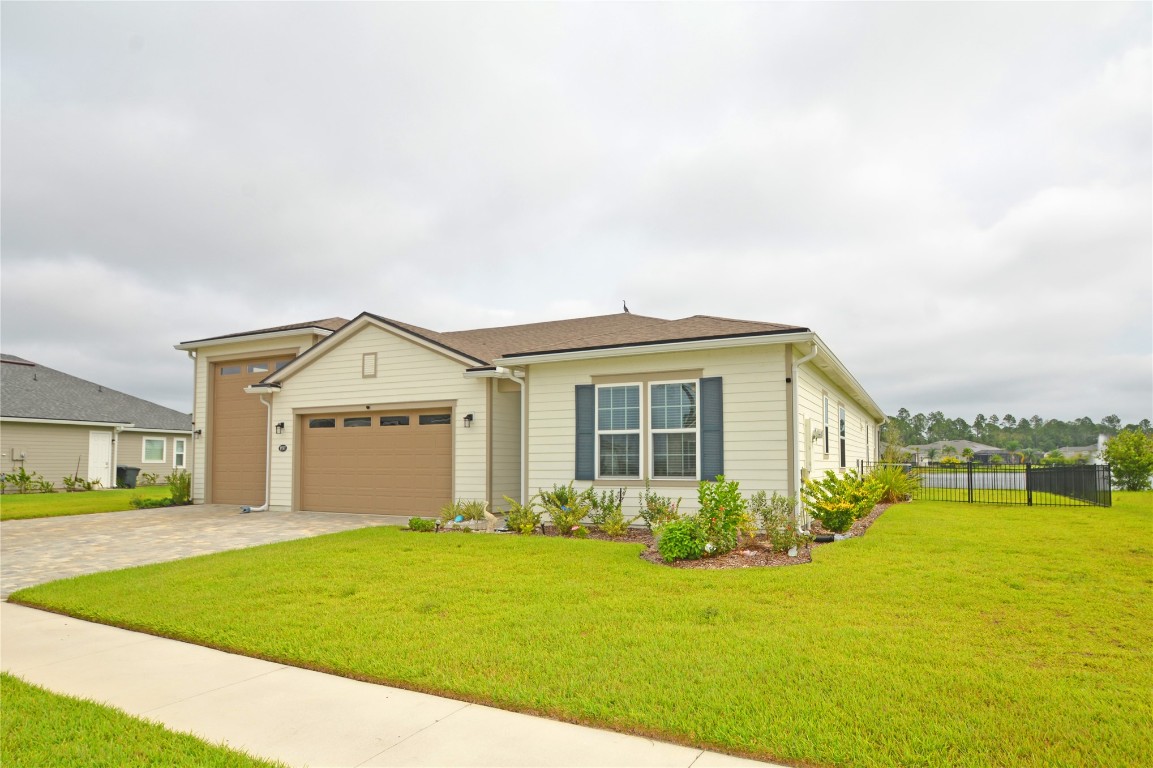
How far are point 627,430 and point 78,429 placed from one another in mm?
26116

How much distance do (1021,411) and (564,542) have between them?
142 m

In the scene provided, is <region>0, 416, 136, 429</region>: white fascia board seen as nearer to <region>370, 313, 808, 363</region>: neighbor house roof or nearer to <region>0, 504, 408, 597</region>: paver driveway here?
<region>0, 504, 408, 597</region>: paver driveway

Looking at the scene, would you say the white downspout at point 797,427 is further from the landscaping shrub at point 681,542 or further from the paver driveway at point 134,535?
the paver driveway at point 134,535

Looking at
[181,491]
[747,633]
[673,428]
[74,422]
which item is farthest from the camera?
[74,422]

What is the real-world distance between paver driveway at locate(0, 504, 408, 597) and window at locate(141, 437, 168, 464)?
16.0 m

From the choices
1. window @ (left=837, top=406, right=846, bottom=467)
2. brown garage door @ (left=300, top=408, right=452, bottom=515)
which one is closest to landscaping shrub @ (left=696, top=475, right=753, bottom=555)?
brown garage door @ (left=300, top=408, right=452, bottom=515)

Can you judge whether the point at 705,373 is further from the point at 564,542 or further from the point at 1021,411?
the point at 1021,411

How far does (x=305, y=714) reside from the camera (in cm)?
396

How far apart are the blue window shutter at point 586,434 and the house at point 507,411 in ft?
0.09

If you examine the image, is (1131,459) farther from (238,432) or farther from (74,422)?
(74,422)

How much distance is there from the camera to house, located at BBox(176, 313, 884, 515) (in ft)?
35.2

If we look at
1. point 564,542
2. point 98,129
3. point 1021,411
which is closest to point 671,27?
point 564,542

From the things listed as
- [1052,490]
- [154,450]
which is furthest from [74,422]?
[1052,490]

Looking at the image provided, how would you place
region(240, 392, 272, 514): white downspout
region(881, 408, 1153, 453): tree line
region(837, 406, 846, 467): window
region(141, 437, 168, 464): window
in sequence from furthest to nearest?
region(881, 408, 1153, 453): tree line
region(141, 437, 168, 464): window
region(837, 406, 846, 467): window
region(240, 392, 272, 514): white downspout
